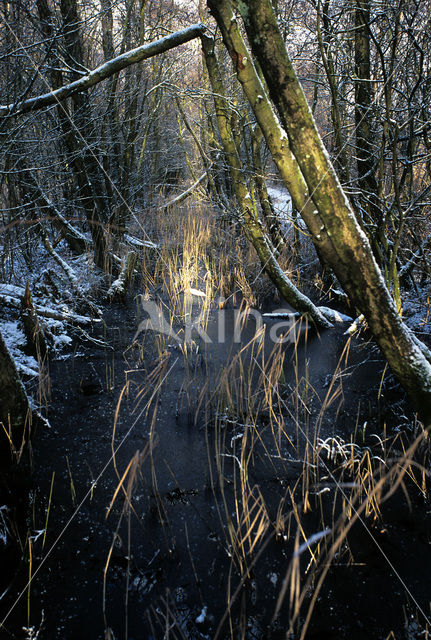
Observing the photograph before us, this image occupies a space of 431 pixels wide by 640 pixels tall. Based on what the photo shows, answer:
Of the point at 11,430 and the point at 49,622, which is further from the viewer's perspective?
the point at 11,430

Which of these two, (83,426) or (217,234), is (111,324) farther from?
(217,234)

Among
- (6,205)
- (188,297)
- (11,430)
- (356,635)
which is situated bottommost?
(356,635)

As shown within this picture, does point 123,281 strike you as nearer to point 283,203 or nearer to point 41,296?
point 41,296

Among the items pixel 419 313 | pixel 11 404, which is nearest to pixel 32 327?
pixel 11 404

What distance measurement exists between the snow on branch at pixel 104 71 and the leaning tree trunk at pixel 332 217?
1614mm

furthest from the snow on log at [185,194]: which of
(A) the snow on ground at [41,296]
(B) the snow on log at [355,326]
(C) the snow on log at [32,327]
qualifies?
(C) the snow on log at [32,327]

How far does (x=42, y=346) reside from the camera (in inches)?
139

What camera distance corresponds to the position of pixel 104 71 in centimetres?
300

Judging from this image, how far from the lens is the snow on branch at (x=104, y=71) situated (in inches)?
108

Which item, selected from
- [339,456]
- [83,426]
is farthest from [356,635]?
[83,426]

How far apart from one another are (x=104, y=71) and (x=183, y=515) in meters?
3.23

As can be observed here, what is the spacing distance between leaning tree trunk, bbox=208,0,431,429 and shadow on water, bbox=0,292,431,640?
2.16 feet

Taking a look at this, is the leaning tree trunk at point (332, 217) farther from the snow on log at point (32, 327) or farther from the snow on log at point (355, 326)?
the snow on log at point (32, 327)

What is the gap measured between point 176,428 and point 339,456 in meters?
1.10
